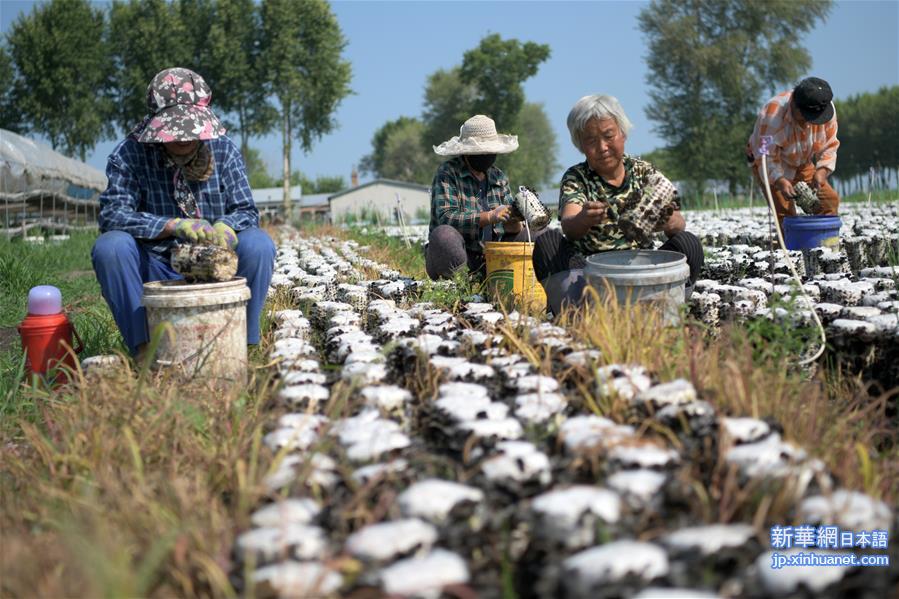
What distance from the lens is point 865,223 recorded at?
20.2 feet

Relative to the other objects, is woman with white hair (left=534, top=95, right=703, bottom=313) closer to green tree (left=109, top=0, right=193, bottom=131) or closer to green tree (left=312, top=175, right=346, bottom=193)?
green tree (left=109, top=0, right=193, bottom=131)

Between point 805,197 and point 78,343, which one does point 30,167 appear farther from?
point 805,197

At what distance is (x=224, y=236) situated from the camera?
276 centimetres

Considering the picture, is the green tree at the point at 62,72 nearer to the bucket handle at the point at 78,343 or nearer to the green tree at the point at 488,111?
the green tree at the point at 488,111

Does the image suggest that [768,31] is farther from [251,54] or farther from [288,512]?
[288,512]

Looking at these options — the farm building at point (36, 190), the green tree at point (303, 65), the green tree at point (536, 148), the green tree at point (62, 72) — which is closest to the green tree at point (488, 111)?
the green tree at point (536, 148)

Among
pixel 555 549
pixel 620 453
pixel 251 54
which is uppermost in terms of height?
pixel 251 54

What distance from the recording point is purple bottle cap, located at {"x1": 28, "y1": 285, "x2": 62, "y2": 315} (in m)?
2.92

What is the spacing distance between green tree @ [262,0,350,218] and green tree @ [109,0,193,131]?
3.20m

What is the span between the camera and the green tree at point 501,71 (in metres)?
41.2

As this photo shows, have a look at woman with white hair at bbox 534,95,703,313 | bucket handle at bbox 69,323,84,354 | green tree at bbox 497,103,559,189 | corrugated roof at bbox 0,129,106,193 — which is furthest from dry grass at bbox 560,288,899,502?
green tree at bbox 497,103,559,189

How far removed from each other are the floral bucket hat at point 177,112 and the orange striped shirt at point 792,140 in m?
3.90

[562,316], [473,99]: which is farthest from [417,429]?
[473,99]

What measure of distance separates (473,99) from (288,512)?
4461 cm
